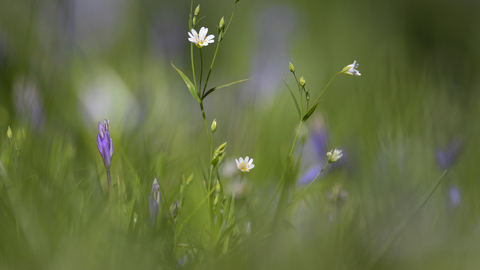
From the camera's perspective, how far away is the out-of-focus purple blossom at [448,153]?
201 millimetres

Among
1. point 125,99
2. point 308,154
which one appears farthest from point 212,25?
point 308,154

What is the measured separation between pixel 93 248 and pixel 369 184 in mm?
154

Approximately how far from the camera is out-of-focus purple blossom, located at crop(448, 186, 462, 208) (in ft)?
0.57

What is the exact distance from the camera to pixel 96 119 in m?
0.43

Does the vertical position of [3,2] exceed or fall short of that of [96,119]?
it exceeds it

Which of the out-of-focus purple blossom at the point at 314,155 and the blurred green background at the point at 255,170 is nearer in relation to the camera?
the blurred green background at the point at 255,170

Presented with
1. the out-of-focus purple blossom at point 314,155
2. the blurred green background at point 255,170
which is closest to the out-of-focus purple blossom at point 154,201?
the blurred green background at point 255,170

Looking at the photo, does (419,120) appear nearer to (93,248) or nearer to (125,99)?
(93,248)

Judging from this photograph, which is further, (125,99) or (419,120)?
(125,99)

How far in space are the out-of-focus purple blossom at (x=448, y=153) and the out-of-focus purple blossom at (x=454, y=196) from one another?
25mm

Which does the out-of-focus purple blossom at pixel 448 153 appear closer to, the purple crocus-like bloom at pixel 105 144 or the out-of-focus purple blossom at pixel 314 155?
the out-of-focus purple blossom at pixel 314 155

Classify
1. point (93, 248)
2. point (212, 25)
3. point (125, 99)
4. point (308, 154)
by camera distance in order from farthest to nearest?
1. point (212, 25)
2. point (125, 99)
3. point (308, 154)
4. point (93, 248)

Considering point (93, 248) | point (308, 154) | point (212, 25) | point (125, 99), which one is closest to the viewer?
point (93, 248)

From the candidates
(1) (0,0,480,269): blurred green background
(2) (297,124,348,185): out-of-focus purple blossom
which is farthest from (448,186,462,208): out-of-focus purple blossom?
(2) (297,124,348,185): out-of-focus purple blossom
